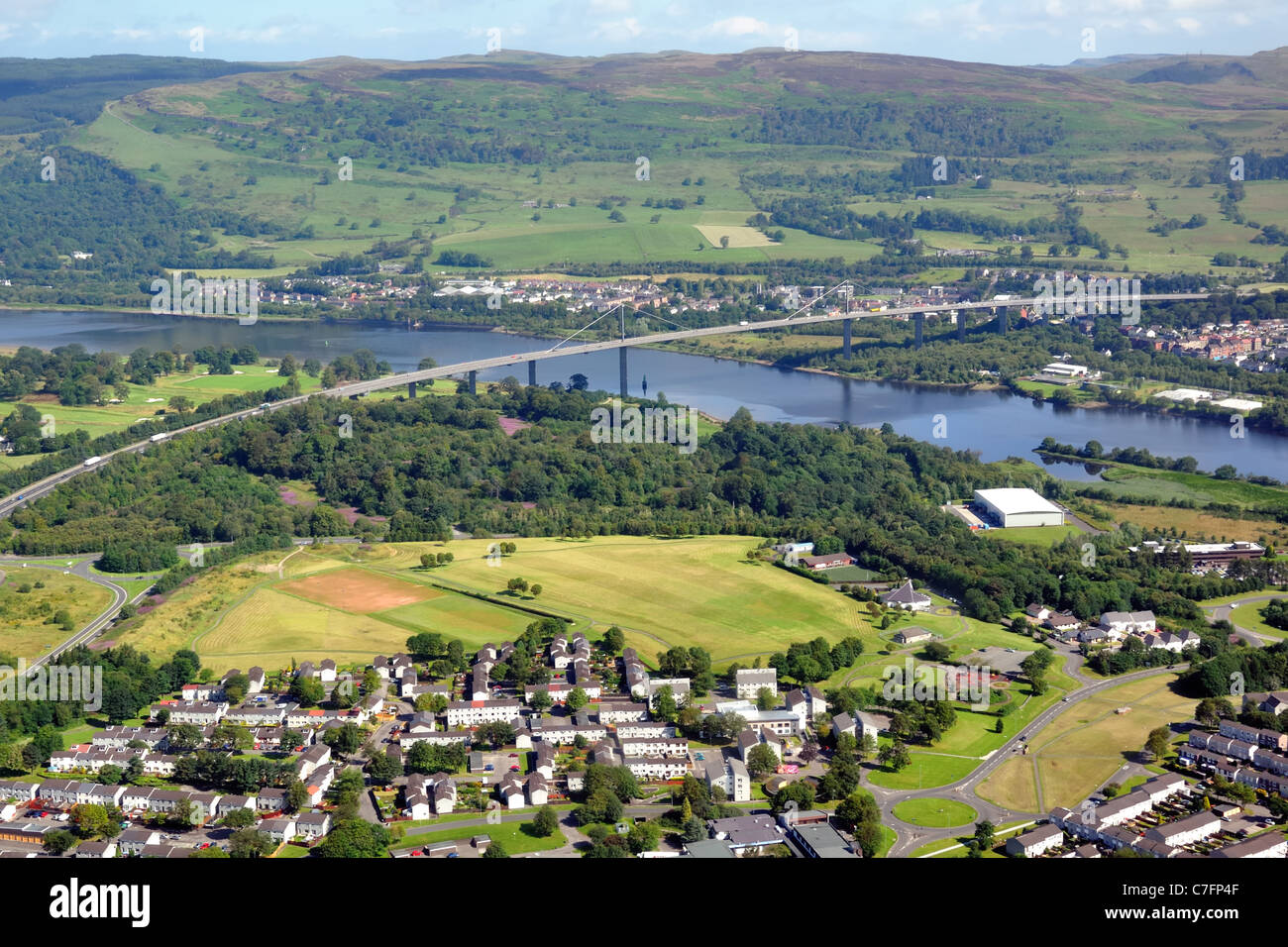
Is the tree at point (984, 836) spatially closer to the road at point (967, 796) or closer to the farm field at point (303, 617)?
the road at point (967, 796)

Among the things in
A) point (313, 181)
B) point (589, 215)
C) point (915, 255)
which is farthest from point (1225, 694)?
point (313, 181)

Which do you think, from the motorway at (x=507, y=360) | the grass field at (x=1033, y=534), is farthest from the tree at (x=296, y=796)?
the motorway at (x=507, y=360)

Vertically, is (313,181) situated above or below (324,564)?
above

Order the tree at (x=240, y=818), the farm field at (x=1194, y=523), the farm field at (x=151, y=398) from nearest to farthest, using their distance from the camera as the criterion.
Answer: the tree at (x=240, y=818) → the farm field at (x=1194, y=523) → the farm field at (x=151, y=398)

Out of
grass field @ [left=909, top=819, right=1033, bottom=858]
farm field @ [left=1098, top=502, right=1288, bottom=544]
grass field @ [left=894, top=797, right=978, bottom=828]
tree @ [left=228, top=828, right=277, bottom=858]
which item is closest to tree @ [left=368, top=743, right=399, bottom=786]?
tree @ [left=228, top=828, right=277, bottom=858]
